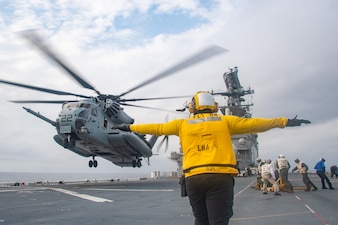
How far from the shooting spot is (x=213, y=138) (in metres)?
3.54

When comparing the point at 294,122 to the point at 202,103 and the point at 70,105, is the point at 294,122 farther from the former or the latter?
the point at 70,105

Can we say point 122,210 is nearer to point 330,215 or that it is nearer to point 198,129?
point 330,215

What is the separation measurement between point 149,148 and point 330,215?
2032cm

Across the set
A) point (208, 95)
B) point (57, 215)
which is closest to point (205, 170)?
point (208, 95)

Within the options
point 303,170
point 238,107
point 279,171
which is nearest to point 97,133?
point 279,171

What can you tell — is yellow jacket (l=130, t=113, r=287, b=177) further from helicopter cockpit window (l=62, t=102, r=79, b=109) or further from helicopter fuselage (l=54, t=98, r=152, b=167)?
helicopter cockpit window (l=62, t=102, r=79, b=109)

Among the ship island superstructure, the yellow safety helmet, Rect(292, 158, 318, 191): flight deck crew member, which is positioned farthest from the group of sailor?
the ship island superstructure

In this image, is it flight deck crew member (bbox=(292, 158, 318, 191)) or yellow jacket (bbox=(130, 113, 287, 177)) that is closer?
yellow jacket (bbox=(130, 113, 287, 177))

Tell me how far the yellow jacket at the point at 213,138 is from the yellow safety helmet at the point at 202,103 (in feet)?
0.31

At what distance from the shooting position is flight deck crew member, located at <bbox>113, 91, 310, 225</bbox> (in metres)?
3.37

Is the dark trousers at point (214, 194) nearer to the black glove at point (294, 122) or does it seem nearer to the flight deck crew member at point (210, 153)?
the flight deck crew member at point (210, 153)

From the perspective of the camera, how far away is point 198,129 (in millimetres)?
3580

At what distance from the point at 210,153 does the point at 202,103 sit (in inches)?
23.9

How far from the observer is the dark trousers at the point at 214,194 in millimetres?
3328
